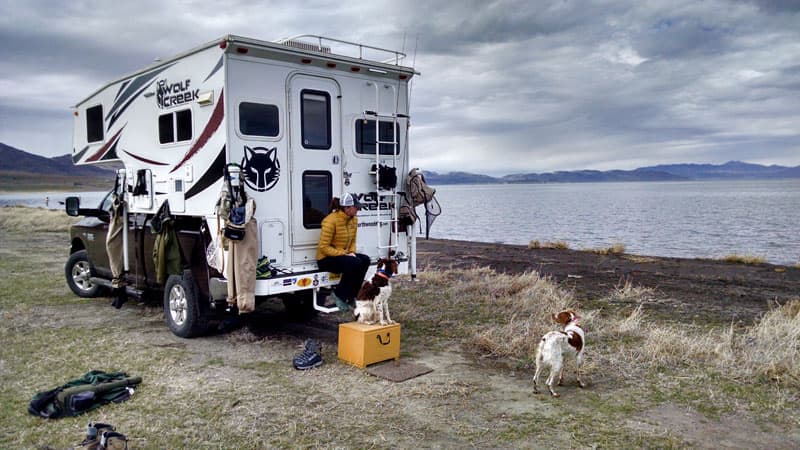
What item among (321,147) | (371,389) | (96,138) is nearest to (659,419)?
(371,389)

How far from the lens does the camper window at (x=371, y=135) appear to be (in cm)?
798

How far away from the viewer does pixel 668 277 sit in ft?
44.7

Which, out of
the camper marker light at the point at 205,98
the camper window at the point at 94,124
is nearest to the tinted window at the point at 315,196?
the camper marker light at the point at 205,98

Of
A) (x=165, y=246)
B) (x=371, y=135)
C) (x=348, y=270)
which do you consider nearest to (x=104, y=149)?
(x=165, y=246)

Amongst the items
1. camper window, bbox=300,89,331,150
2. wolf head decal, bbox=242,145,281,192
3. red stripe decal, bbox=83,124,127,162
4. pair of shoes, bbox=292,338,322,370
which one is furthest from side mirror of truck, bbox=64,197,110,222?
pair of shoes, bbox=292,338,322,370

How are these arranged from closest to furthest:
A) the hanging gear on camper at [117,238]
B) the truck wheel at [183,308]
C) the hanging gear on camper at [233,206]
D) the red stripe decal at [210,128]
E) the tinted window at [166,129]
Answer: the hanging gear on camper at [233,206] < the red stripe decal at [210,128] < the truck wheel at [183,308] < the tinted window at [166,129] < the hanging gear on camper at [117,238]

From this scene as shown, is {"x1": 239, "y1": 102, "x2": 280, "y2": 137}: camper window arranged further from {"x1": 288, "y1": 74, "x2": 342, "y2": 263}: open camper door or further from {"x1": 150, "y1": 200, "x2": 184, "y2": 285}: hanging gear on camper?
{"x1": 150, "y1": 200, "x2": 184, "y2": 285}: hanging gear on camper

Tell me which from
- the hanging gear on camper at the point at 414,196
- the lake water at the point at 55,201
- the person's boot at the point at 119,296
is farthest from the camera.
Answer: the lake water at the point at 55,201

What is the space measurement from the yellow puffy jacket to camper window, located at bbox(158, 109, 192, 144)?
1.95m

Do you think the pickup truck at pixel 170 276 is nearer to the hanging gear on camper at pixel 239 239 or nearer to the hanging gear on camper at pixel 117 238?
the hanging gear on camper at pixel 117 238

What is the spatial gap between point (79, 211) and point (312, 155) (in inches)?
182

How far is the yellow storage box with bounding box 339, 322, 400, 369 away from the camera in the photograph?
643 cm

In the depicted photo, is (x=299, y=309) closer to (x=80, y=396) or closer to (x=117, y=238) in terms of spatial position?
(x=117, y=238)

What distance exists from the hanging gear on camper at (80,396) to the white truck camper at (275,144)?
1670 millimetres
